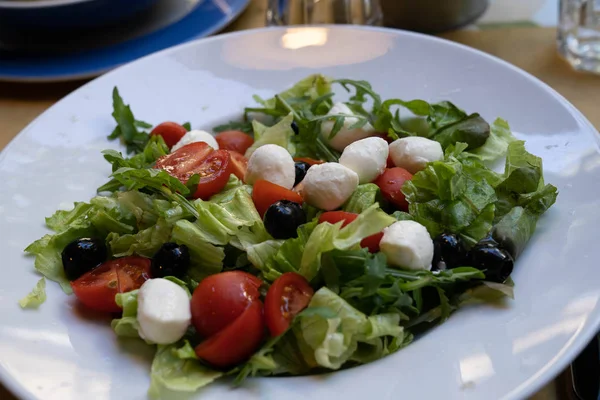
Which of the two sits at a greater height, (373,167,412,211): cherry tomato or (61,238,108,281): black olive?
(61,238,108,281): black olive

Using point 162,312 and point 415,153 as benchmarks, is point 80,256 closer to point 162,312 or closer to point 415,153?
point 162,312

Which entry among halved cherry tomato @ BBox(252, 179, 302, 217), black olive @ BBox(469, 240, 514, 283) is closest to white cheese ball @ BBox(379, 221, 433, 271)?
black olive @ BBox(469, 240, 514, 283)

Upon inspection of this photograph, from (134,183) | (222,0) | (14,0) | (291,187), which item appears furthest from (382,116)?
(14,0)

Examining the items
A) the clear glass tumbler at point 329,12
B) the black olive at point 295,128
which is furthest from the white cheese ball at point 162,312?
the clear glass tumbler at point 329,12

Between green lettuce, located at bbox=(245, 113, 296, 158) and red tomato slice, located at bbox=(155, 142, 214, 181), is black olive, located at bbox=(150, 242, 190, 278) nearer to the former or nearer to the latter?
red tomato slice, located at bbox=(155, 142, 214, 181)

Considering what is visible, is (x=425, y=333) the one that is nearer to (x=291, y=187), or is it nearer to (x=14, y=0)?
(x=291, y=187)

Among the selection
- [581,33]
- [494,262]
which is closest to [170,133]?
[494,262]
